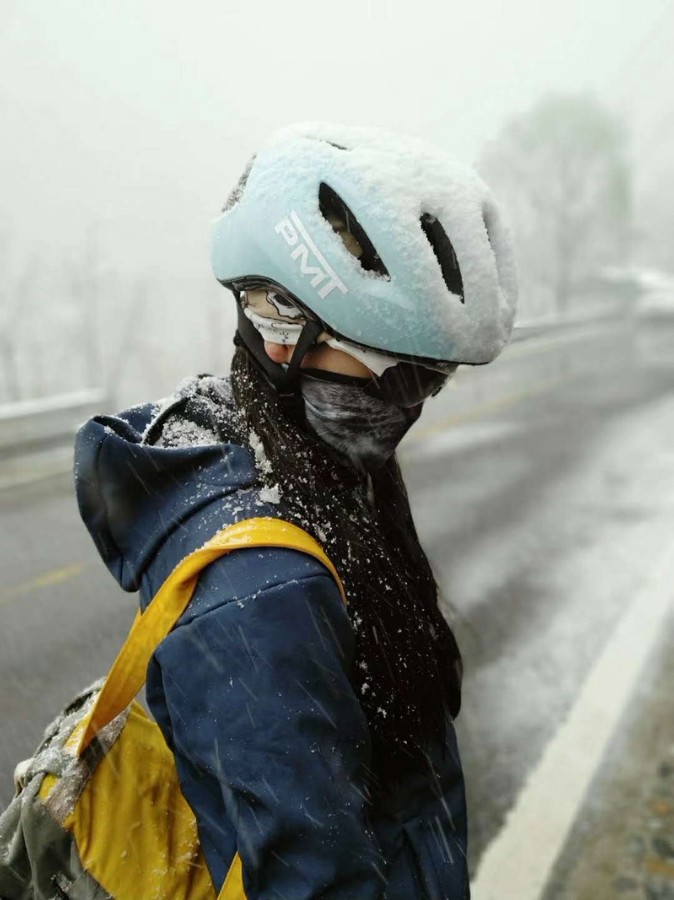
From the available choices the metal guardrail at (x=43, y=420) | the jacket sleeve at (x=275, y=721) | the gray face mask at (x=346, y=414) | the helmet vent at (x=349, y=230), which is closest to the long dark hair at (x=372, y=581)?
the gray face mask at (x=346, y=414)

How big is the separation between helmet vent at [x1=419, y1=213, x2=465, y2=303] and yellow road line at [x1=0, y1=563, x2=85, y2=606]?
5.29m

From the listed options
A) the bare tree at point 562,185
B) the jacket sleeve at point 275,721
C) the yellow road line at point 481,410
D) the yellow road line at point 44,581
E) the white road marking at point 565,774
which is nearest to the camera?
the jacket sleeve at point 275,721

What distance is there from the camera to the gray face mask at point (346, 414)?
1.38 m

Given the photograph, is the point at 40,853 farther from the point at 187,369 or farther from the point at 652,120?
the point at 652,120

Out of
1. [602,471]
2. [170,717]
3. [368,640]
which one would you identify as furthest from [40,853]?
[602,471]

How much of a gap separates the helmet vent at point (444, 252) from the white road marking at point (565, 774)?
7.67 feet

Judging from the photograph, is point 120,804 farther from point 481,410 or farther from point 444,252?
point 481,410

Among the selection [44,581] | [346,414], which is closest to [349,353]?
[346,414]

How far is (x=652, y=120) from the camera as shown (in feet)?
300

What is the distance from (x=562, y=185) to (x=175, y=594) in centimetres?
3096

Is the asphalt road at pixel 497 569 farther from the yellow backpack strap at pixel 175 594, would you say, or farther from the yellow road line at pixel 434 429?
the yellow backpack strap at pixel 175 594

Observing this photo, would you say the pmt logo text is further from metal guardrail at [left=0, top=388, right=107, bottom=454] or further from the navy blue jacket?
metal guardrail at [left=0, top=388, right=107, bottom=454]

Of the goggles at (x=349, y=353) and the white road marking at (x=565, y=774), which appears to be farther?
the white road marking at (x=565, y=774)

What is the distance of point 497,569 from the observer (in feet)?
20.6
